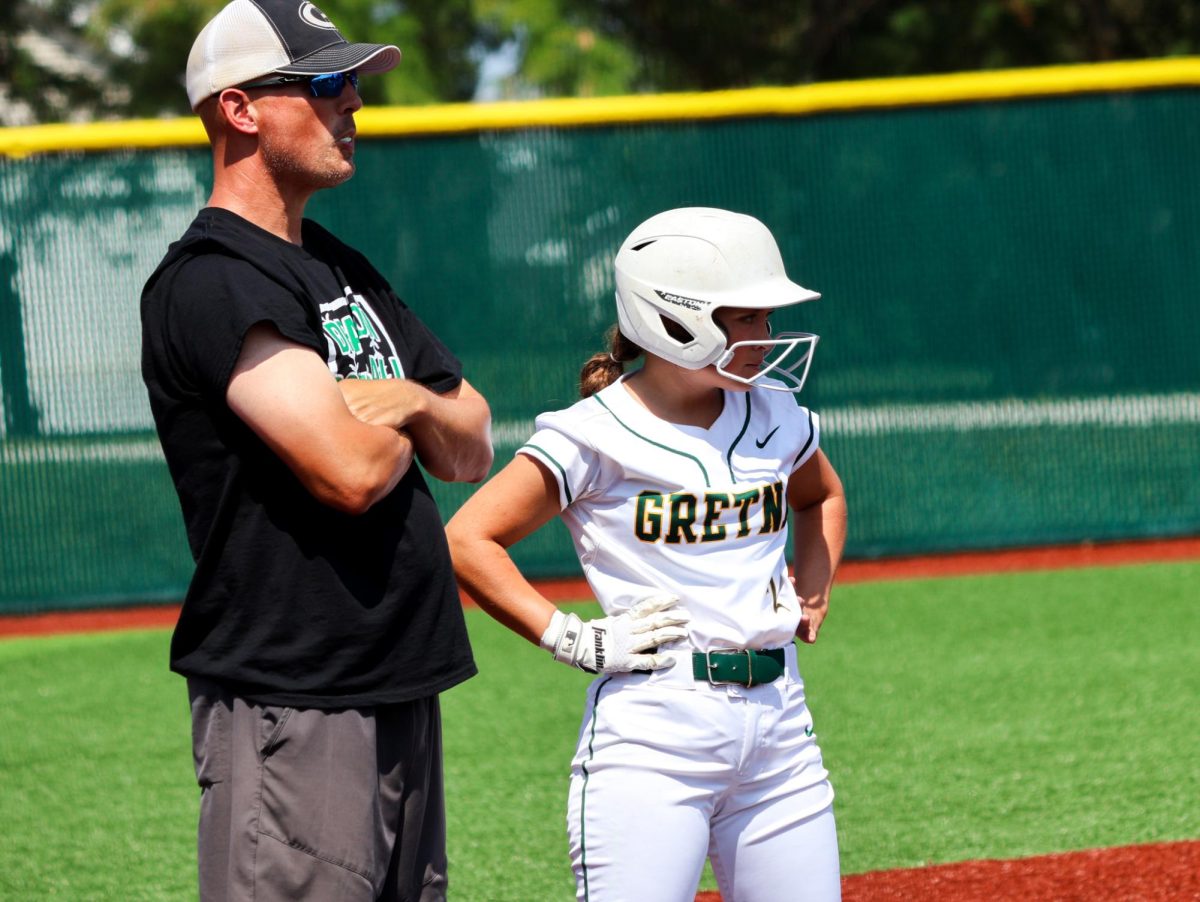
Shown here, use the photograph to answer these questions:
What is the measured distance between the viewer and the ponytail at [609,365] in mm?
3074

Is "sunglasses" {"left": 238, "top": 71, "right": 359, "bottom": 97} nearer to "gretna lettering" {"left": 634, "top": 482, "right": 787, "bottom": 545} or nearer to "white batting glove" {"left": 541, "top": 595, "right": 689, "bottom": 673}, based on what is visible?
"gretna lettering" {"left": 634, "top": 482, "right": 787, "bottom": 545}

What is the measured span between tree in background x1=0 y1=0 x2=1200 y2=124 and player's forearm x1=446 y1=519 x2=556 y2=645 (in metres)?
16.1

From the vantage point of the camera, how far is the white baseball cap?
252 cm

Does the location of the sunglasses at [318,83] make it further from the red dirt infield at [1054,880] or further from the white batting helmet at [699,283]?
the red dirt infield at [1054,880]

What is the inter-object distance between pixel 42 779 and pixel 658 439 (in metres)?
3.86

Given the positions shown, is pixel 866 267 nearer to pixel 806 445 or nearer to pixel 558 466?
pixel 806 445

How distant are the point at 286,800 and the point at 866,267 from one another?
292 inches

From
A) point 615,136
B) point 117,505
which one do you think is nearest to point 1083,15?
point 615,136

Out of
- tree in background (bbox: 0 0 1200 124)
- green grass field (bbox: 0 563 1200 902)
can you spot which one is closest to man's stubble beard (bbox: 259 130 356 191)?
green grass field (bbox: 0 563 1200 902)

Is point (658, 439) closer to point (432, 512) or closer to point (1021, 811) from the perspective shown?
point (432, 512)

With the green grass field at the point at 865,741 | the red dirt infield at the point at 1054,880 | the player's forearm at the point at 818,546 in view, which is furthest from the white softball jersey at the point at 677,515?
the green grass field at the point at 865,741

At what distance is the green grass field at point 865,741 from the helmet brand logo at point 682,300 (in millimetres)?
2215

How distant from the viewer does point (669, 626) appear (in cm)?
269

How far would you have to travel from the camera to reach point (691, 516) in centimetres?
276
